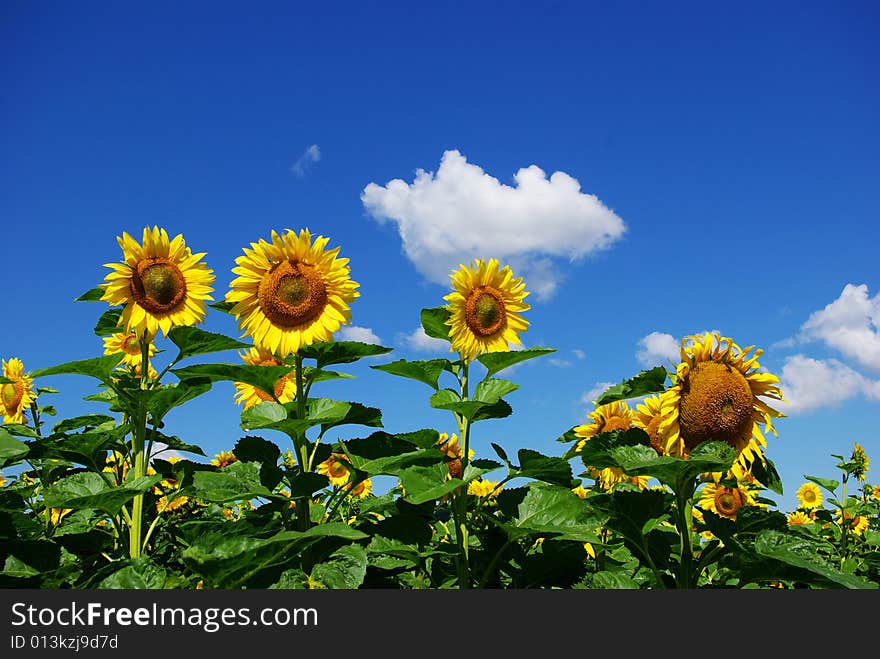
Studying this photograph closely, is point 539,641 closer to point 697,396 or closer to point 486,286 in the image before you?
point 697,396

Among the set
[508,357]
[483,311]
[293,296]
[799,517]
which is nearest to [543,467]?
[508,357]

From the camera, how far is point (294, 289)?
4.14 meters

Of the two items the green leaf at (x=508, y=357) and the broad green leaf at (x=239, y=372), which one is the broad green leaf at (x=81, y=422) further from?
the green leaf at (x=508, y=357)

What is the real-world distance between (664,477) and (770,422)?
77cm

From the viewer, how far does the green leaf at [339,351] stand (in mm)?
3840

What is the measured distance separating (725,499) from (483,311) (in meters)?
3.87

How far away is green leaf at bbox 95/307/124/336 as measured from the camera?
4.85 metres

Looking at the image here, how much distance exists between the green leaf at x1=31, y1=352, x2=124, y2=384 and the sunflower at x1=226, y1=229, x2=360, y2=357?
80cm

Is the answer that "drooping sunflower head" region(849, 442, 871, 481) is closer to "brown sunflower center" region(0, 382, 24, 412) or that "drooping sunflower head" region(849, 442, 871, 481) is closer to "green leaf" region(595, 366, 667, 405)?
"green leaf" region(595, 366, 667, 405)

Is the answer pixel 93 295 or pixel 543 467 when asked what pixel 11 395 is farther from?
pixel 543 467

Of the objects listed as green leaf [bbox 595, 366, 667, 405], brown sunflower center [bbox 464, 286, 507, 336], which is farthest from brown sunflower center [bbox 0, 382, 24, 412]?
green leaf [bbox 595, 366, 667, 405]

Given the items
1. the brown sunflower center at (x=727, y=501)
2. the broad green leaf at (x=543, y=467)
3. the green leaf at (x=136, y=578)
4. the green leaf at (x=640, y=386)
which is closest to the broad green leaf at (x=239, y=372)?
the green leaf at (x=136, y=578)

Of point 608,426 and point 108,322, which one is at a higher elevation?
point 108,322

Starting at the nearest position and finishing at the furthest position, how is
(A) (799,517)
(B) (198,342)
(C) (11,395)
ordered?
(B) (198,342) < (C) (11,395) < (A) (799,517)
